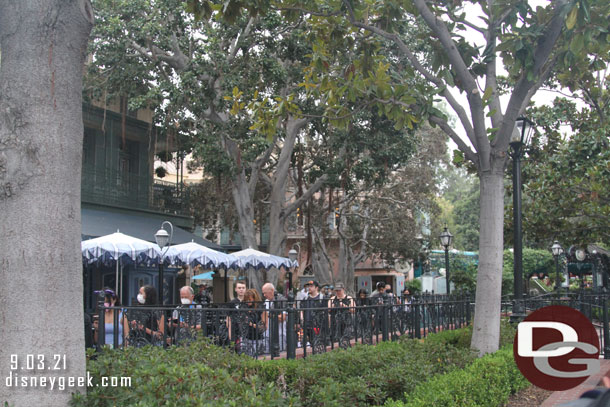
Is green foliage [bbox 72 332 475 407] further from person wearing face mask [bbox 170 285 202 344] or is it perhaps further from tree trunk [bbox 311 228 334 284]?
tree trunk [bbox 311 228 334 284]

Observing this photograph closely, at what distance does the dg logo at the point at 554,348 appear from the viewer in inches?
271

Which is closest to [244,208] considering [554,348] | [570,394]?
[570,394]

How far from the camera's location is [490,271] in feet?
28.8

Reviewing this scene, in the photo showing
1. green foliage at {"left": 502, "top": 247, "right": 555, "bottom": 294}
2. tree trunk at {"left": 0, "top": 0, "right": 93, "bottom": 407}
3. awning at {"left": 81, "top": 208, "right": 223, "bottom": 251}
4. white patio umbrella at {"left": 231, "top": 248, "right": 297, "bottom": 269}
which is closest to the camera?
tree trunk at {"left": 0, "top": 0, "right": 93, "bottom": 407}

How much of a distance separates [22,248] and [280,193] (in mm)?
19186

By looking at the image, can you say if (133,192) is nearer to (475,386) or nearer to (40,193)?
(475,386)

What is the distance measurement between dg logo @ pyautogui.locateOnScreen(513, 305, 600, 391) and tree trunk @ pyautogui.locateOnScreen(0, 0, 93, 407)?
4.96 meters

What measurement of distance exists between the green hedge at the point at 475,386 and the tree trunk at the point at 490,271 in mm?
335

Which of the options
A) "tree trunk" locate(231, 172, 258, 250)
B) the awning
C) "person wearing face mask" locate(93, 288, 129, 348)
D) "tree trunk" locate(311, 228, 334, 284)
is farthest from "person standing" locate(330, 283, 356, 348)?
"tree trunk" locate(311, 228, 334, 284)

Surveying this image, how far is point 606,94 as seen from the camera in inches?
683

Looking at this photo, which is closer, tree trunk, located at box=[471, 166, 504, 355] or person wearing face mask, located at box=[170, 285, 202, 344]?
tree trunk, located at box=[471, 166, 504, 355]

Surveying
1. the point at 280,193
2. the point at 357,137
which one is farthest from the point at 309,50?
the point at 280,193

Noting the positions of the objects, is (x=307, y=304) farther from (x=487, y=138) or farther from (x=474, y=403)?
(x=474, y=403)

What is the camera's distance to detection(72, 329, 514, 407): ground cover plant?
4012 mm
